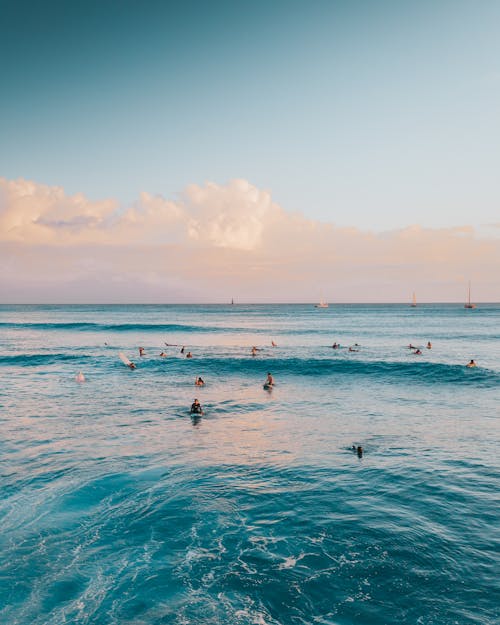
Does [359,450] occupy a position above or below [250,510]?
above

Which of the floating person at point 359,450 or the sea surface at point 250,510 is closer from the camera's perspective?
the sea surface at point 250,510

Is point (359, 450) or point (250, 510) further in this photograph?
point (359, 450)

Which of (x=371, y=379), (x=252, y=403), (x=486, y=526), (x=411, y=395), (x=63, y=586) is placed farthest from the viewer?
(x=371, y=379)

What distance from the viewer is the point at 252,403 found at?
108 feet

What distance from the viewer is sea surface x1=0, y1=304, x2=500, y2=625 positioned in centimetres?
1077

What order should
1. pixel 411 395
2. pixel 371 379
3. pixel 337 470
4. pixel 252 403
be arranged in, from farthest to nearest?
pixel 371 379 → pixel 411 395 → pixel 252 403 → pixel 337 470

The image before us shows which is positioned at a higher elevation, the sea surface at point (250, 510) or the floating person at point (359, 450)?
the floating person at point (359, 450)

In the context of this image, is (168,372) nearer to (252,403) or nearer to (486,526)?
(252,403)

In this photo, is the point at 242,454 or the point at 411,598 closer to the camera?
the point at 411,598

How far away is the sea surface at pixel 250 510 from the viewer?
10.8 meters

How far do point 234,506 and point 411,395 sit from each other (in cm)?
2444

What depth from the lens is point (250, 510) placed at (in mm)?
15406

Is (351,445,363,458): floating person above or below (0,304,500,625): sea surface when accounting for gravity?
above

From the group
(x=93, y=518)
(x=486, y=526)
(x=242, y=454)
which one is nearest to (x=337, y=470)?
(x=242, y=454)
